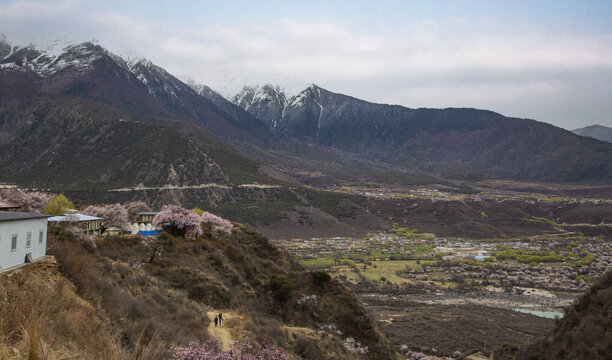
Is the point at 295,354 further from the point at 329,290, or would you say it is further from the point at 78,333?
the point at 78,333

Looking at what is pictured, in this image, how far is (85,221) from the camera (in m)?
34.2

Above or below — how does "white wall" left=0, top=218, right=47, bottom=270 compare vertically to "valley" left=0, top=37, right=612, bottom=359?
above

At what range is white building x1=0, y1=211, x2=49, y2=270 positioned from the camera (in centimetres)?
1515

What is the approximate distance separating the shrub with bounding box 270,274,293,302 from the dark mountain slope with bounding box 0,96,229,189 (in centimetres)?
Result: 8390

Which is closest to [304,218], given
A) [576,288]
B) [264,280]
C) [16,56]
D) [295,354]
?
[576,288]

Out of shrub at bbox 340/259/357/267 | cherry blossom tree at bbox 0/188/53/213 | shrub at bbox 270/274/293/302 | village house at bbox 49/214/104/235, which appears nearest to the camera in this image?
village house at bbox 49/214/104/235

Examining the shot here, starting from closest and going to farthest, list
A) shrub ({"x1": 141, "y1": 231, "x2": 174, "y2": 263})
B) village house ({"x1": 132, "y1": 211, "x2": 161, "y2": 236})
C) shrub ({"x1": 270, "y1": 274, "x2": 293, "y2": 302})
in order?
shrub ({"x1": 141, "y1": 231, "x2": 174, "y2": 263})
shrub ({"x1": 270, "y1": 274, "x2": 293, "y2": 302})
village house ({"x1": 132, "y1": 211, "x2": 161, "y2": 236})

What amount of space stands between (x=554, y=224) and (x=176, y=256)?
119 m

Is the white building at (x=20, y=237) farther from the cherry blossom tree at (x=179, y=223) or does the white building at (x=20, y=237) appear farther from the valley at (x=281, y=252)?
the cherry blossom tree at (x=179, y=223)

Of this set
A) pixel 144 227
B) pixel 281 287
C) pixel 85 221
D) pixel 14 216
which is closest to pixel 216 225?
pixel 144 227

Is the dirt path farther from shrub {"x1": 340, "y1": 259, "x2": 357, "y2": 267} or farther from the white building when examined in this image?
shrub {"x1": 340, "y1": 259, "x2": 357, "y2": 267}

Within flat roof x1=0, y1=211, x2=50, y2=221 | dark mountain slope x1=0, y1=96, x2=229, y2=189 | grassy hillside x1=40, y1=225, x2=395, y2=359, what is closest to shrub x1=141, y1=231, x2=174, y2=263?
grassy hillside x1=40, y1=225, x2=395, y2=359

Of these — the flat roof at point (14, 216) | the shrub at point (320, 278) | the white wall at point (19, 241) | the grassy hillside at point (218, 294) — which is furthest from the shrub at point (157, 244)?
the flat roof at point (14, 216)

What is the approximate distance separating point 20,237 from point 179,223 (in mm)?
24469
